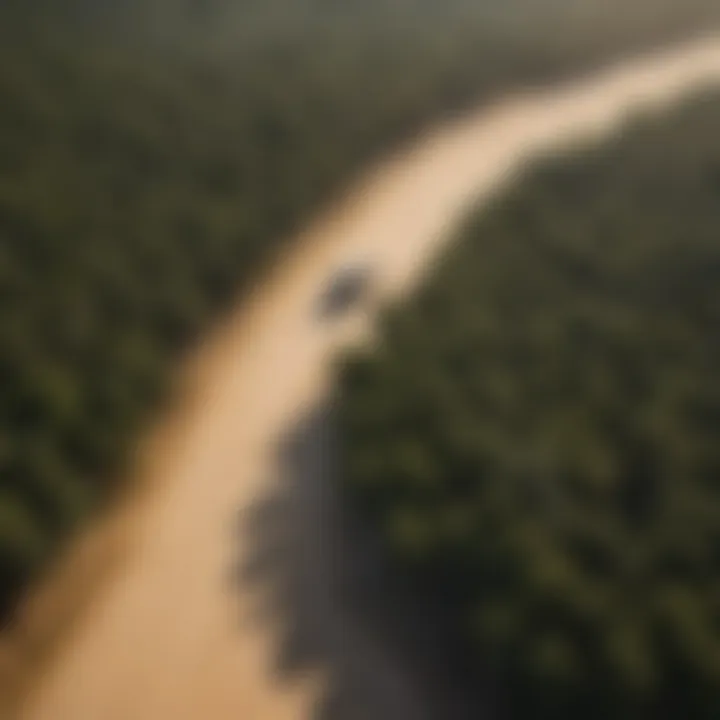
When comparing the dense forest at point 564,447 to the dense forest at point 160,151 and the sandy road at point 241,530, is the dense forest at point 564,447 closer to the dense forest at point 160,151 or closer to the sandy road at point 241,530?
the sandy road at point 241,530

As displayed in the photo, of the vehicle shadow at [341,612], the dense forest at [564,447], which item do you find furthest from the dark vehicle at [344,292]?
the vehicle shadow at [341,612]

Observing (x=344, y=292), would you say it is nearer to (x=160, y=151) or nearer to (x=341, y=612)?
(x=160, y=151)

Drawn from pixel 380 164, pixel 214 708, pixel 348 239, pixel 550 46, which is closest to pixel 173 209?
pixel 348 239

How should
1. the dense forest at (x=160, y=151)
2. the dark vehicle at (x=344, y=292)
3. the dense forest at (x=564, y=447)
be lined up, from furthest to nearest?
1. the dark vehicle at (x=344, y=292)
2. the dense forest at (x=160, y=151)
3. the dense forest at (x=564, y=447)

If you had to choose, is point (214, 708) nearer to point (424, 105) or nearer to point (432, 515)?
point (432, 515)

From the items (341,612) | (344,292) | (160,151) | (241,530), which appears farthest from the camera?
(160,151)

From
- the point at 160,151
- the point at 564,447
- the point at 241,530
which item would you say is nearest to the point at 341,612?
the point at 241,530

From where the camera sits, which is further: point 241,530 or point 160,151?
point 160,151
